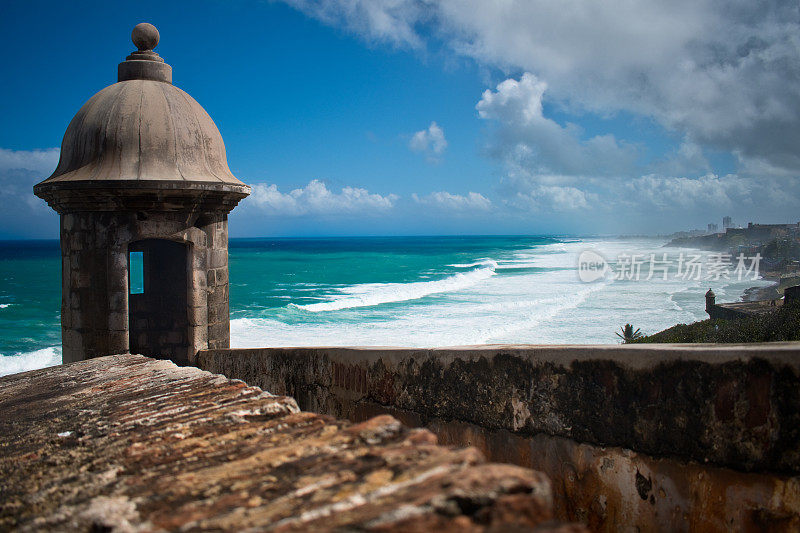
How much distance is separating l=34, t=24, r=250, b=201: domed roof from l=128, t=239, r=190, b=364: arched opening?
6.08 ft

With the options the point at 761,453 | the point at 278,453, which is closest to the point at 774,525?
the point at 761,453

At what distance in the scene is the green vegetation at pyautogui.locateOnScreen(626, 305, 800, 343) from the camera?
1264 cm

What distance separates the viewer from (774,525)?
196 centimetres

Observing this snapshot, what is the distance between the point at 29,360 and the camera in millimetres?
20344

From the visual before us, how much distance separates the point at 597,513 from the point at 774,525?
592mm

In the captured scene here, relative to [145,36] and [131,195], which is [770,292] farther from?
[131,195]

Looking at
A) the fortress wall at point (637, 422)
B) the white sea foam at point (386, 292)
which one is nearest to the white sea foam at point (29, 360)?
the white sea foam at point (386, 292)

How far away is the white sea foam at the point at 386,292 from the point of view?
30.6 m

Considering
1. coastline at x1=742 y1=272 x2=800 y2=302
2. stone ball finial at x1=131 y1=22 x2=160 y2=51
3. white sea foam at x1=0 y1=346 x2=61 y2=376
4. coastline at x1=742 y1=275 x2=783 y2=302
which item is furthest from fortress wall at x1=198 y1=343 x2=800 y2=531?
coastline at x1=742 y1=275 x2=783 y2=302

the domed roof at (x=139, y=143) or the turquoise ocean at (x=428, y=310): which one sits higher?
the domed roof at (x=139, y=143)

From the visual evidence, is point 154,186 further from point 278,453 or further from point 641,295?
point 641,295

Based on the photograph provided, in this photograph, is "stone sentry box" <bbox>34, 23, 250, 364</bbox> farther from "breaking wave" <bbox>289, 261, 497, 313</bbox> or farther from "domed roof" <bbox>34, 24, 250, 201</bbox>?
"breaking wave" <bbox>289, 261, 497, 313</bbox>

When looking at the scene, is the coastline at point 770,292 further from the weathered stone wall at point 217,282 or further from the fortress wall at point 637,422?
the fortress wall at point 637,422

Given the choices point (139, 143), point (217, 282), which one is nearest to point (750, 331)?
A: point (217, 282)
